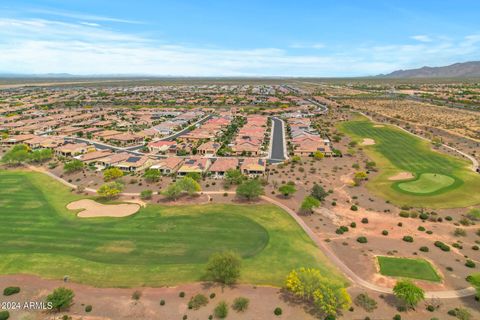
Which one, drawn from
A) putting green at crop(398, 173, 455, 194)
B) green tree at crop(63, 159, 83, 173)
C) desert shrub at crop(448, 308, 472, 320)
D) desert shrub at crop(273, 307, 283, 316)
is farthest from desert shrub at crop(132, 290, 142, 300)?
putting green at crop(398, 173, 455, 194)

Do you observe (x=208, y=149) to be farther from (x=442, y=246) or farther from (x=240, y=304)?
(x=442, y=246)

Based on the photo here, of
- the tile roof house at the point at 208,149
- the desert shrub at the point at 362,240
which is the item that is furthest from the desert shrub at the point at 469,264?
the tile roof house at the point at 208,149

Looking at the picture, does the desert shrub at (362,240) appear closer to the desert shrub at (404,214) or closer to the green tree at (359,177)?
the desert shrub at (404,214)

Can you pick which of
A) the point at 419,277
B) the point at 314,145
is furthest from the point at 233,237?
the point at 314,145

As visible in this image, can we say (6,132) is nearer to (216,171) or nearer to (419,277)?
(216,171)

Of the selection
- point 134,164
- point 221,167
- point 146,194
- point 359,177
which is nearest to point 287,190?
point 221,167

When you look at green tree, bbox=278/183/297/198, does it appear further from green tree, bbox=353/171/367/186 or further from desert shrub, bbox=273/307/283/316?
desert shrub, bbox=273/307/283/316
